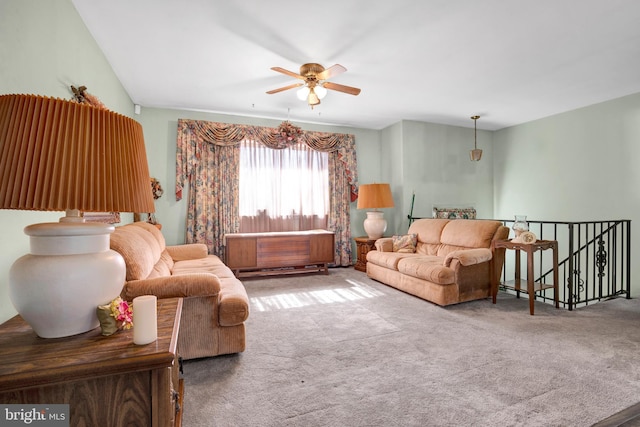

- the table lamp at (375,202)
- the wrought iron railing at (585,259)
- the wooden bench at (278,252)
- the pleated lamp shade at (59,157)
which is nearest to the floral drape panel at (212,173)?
the wooden bench at (278,252)

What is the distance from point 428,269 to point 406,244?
1163mm

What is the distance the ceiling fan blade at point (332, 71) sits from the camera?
110 inches

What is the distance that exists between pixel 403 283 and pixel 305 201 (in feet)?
7.73

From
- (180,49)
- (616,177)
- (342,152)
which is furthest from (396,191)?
(180,49)

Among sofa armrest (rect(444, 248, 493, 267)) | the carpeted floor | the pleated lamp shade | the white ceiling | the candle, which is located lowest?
the carpeted floor

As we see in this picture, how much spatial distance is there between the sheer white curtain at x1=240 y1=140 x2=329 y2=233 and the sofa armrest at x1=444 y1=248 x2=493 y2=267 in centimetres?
264

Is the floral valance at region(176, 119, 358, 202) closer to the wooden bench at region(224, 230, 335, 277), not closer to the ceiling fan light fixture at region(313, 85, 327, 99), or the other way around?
the wooden bench at region(224, 230, 335, 277)

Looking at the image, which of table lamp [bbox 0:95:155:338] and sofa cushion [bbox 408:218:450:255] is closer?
table lamp [bbox 0:95:155:338]

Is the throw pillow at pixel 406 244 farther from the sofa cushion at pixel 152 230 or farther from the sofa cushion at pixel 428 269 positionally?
the sofa cushion at pixel 152 230

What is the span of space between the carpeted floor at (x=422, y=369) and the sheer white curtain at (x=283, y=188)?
2190mm

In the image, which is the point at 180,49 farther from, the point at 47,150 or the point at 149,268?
the point at 47,150

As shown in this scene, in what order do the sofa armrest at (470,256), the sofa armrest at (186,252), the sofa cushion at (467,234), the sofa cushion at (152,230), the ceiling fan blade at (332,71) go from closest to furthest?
the ceiling fan blade at (332,71)
the sofa cushion at (152,230)
the sofa armrest at (470,256)
the sofa cushion at (467,234)
the sofa armrest at (186,252)

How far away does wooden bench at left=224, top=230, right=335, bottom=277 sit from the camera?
4602 millimetres

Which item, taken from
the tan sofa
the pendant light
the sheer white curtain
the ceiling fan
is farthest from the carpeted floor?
the pendant light
